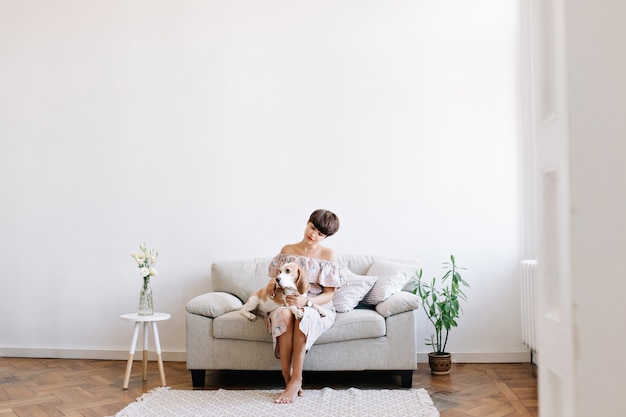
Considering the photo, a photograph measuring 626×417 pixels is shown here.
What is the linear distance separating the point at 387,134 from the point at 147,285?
2.00 meters

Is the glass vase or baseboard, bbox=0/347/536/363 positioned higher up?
the glass vase

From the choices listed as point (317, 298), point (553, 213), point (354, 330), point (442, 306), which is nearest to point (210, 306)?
point (317, 298)

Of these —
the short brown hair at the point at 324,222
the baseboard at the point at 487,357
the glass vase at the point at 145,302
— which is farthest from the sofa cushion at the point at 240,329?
the baseboard at the point at 487,357

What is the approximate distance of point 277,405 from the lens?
3561 mm

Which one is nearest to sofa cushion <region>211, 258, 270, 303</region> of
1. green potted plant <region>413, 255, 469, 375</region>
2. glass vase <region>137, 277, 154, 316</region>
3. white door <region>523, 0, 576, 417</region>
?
glass vase <region>137, 277, 154, 316</region>

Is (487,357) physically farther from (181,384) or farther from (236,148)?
(236,148)

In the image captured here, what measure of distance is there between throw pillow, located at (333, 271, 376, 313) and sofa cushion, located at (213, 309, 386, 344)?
163mm

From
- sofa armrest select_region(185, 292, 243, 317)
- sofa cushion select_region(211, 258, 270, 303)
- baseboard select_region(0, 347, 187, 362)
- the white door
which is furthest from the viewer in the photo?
baseboard select_region(0, 347, 187, 362)

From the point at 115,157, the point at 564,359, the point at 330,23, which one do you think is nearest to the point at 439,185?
the point at 330,23

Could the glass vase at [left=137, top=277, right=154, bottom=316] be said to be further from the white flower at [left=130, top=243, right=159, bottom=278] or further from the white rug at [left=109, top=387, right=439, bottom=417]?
the white rug at [left=109, top=387, right=439, bottom=417]

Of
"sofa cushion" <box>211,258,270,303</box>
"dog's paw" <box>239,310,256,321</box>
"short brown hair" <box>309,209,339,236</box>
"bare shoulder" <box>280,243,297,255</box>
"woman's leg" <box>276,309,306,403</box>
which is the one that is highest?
"short brown hair" <box>309,209,339,236</box>

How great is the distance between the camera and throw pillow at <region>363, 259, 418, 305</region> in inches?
168

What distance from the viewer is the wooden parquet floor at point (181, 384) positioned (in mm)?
3549

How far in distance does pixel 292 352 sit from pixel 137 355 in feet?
5.47
